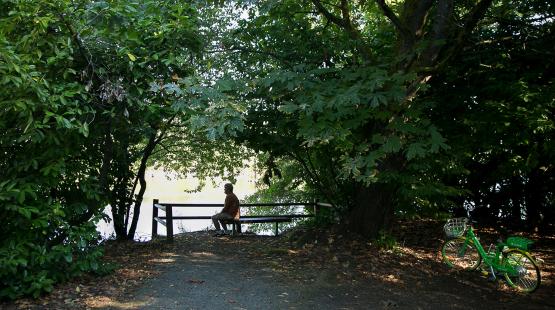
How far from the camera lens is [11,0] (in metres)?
5.46

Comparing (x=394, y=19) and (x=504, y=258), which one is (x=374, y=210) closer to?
(x=504, y=258)

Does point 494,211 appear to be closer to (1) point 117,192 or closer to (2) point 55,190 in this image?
(1) point 117,192

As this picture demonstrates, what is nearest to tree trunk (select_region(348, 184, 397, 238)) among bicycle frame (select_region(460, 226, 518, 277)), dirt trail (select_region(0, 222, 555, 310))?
dirt trail (select_region(0, 222, 555, 310))

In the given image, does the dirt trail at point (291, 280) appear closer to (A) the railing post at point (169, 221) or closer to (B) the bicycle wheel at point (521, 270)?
(B) the bicycle wheel at point (521, 270)

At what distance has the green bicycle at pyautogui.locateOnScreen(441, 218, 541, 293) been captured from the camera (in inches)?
286

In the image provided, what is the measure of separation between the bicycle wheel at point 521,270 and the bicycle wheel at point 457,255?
81 cm

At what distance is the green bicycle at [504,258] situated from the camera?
7273 millimetres

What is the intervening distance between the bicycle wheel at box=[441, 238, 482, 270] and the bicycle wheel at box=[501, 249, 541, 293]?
814mm

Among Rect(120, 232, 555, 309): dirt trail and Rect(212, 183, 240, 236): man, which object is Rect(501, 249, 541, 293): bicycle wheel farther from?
Rect(212, 183, 240, 236): man

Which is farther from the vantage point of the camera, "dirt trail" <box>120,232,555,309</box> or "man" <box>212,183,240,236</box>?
"man" <box>212,183,240,236</box>

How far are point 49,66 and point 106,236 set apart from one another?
19.6 feet

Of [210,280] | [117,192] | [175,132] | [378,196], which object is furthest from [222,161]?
[210,280]

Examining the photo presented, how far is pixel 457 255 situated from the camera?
849 centimetres

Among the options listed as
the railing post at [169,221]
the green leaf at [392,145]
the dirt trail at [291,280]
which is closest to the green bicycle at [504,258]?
the dirt trail at [291,280]
